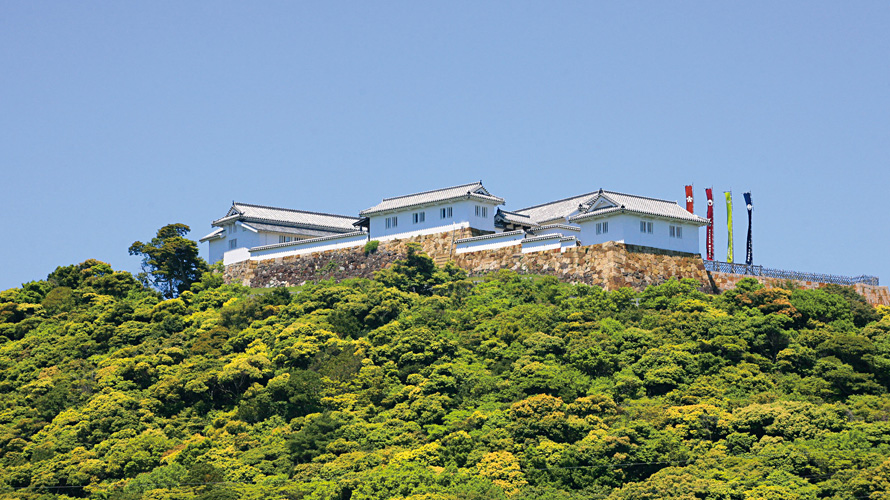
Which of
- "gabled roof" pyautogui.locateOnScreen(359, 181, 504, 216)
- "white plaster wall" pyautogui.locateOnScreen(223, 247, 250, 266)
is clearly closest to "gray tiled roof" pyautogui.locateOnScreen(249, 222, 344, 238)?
"white plaster wall" pyautogui.locateOnScreen(223, 247, 250, 266)

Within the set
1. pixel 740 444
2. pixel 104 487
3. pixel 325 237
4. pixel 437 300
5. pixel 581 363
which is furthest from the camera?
pixel 325 237

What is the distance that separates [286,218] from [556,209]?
712 inches

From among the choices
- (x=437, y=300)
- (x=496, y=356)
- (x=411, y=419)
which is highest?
(x=437, y=300)

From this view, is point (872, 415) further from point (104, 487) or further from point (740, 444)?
point (104, 487)

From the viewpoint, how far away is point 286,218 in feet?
240

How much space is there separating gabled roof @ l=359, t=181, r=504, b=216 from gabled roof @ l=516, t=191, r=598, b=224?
401 cm

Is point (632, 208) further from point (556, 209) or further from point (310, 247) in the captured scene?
point (310, 247)

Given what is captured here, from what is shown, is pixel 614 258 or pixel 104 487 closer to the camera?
pixel 104 487

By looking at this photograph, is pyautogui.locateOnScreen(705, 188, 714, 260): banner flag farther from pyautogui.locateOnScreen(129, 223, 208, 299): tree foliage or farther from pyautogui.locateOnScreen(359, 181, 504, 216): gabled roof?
pyautogui.locateOnScreen(129, 223, 208, 299): tree foliage

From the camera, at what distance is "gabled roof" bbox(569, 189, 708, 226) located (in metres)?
58.6

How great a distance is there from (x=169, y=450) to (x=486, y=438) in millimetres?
13568

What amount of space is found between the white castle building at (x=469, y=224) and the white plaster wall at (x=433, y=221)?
6 cm

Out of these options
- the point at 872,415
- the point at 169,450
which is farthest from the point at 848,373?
the point at 169,450

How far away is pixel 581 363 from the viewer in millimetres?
47844
